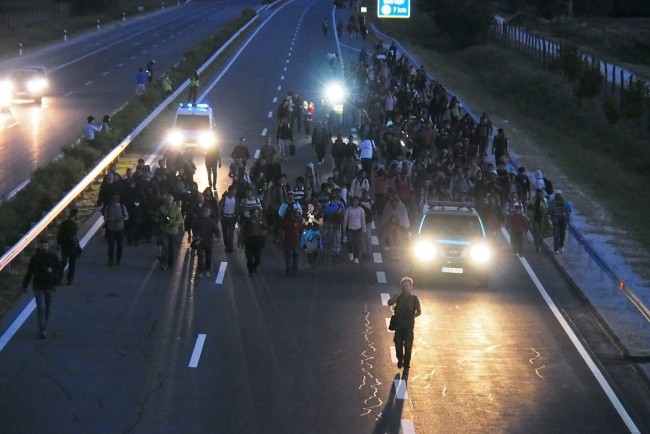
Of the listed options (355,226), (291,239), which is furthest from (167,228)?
(355,226)

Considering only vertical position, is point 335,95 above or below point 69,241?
above

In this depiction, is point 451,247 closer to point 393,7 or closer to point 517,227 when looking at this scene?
point 517,227

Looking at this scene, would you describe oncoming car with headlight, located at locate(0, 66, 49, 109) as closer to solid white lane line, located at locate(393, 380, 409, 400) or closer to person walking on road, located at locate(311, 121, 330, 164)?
person walking on road, located at locate(311, 121, 330, 164)

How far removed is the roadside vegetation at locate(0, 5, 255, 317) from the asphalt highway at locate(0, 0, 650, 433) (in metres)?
1.04

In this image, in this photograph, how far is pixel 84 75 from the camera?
66750 mm

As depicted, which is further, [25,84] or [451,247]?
[25,84]

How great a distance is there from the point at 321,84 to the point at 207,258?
37.6m

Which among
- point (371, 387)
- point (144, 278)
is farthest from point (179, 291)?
point (371, 387)

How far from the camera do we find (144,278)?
2514 cm

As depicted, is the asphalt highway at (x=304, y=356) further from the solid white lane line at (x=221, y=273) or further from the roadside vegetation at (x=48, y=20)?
the roadside vegetation at (x=48, y=20)

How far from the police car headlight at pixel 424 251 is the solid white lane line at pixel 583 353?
7.03 feet

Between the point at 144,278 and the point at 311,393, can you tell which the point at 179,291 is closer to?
the point at 144,278

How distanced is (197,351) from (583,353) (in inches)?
230

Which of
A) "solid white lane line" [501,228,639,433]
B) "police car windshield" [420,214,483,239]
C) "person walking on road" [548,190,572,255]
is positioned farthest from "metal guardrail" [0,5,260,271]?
"person walking on road" [548,190,572,255]
